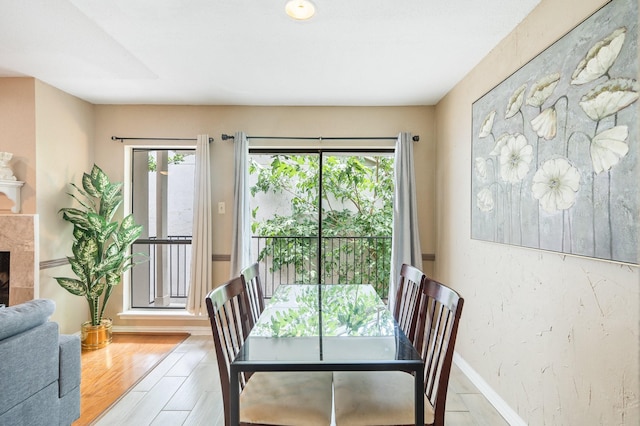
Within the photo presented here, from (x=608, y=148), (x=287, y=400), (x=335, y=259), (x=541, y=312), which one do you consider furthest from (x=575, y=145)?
(x=335, y=259)

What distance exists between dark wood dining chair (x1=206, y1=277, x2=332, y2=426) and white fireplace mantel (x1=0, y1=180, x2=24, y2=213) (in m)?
2.49

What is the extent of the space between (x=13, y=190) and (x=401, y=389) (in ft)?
11.3

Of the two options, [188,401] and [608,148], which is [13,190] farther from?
[608,148]

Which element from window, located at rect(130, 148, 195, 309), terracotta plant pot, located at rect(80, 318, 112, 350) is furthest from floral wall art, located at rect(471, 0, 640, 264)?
terracotta plant pot, located at rect(80, 318, 112, 350)

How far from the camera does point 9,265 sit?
304 cm

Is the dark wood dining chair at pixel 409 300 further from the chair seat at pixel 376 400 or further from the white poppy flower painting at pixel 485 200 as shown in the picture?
the white poppy flower painting at pixel 485 200

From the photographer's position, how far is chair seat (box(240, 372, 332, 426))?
1488 mm

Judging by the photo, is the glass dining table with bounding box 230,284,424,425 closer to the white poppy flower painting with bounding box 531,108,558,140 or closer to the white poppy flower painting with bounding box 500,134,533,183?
the white poppy flower painting with bounding box 500,134,533,183

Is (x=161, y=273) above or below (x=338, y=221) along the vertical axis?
below

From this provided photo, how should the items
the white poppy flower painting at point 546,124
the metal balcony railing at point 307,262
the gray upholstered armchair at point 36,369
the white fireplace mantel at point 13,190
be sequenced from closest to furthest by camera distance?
the gray upholstered armchair at point 36,369, the white poppy flower painting at point 546,124, the white fireplace mantel at point 13,190, the metal balcony railing at point 307,262

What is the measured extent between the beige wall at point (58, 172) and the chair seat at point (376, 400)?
3.04 m

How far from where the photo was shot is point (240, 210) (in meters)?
3.72

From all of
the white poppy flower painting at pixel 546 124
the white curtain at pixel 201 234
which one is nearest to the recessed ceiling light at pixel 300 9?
the white poppy flower painting at pixel 546 124

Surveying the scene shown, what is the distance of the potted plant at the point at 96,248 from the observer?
331 centimetres
